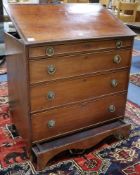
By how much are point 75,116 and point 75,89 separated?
0.21 m

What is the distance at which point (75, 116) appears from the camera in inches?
66.7

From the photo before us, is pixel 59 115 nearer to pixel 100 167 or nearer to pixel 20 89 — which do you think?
pixel 20 89

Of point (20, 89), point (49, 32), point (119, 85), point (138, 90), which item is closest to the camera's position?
point (49, 32)

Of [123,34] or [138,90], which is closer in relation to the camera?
[123,34]

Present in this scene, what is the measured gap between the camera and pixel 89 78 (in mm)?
1651

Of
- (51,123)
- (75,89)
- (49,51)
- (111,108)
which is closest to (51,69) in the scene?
(49,51)

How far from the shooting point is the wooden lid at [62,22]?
4.69 ft

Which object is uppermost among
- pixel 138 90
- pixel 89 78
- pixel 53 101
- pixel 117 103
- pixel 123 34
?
pixel 123 34

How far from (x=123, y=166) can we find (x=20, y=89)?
0.89m

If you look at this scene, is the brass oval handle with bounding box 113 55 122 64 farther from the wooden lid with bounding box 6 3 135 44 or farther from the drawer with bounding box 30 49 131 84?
the wooden lid with bounding box 6 3 135 44

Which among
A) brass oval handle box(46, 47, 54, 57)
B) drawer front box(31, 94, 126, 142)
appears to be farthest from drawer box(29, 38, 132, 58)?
drawer front box(31, 94, 126, 142)

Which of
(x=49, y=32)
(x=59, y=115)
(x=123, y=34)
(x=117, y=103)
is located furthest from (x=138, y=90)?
(x=49, y=32)

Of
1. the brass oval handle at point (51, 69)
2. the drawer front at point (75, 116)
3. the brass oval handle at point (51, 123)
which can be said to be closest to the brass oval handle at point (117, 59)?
Answer: the drawer front at point (75, 116)

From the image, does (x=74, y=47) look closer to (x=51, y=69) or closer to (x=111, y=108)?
(x=51, y=69)
